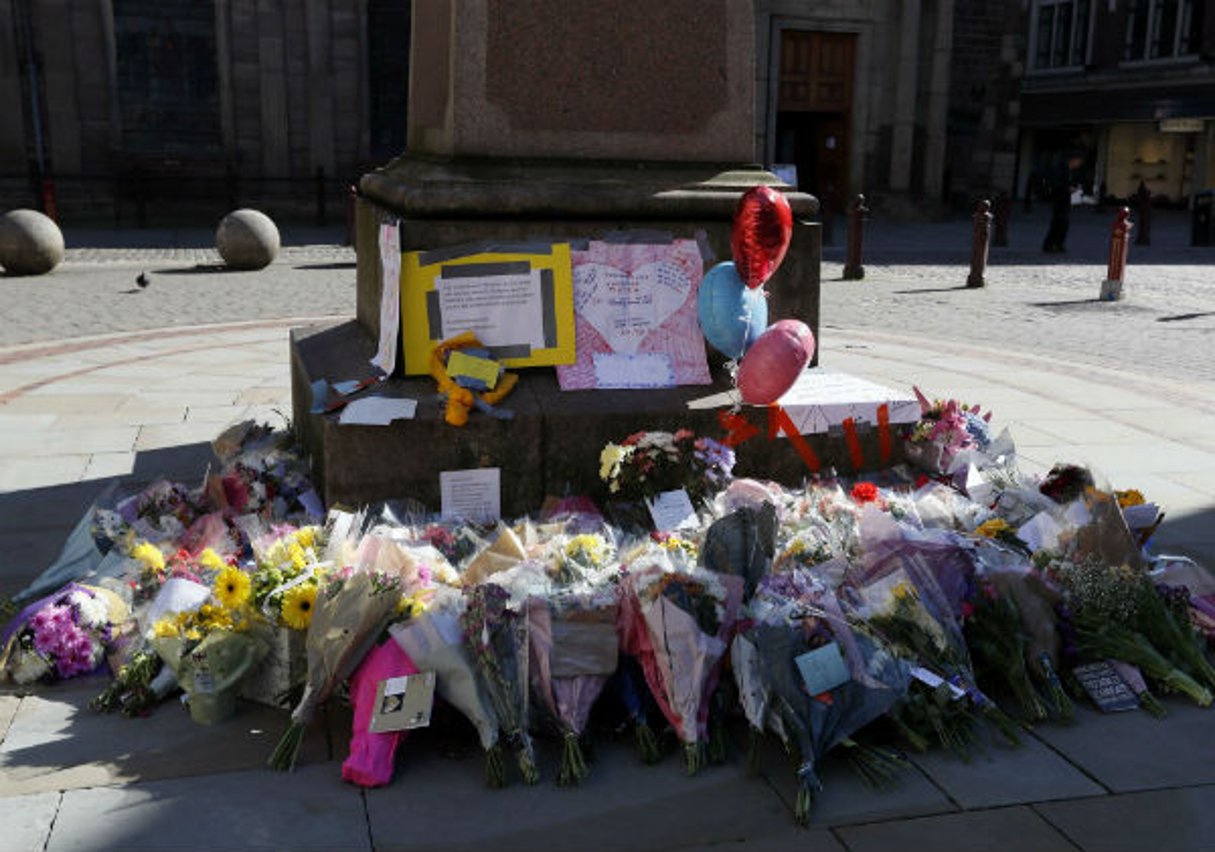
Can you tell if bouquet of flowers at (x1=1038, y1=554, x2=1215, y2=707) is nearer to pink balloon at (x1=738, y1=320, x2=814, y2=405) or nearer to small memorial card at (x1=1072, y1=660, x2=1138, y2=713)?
small memorial card at (x1=1072, y1=660, x2=1138, y2=713)

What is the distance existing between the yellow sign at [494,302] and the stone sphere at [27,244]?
Answer: 36.1 ft

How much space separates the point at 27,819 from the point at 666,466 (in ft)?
8.02

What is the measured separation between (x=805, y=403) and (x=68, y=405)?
491 cm

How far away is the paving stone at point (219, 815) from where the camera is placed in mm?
2840

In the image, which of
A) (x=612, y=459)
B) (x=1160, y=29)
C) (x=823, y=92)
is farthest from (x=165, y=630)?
(x=1160, y=29)

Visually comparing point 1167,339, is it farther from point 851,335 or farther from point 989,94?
point 989,94

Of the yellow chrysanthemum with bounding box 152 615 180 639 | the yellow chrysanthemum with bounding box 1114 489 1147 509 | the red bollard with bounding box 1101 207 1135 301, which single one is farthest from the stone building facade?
the yellow chrysanthemum with bounding box 152 615 180 639

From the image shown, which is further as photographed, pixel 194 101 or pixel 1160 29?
pixel 1160 29

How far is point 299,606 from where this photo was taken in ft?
11.6

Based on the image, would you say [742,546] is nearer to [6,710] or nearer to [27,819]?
[27,819]

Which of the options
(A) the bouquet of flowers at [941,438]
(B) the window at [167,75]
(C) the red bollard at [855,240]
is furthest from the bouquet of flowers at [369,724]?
(B) the window at [167,75]

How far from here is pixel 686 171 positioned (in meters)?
5.25

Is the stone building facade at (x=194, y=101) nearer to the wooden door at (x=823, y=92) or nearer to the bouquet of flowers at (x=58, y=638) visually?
the wooden door at (x=823, y=92)

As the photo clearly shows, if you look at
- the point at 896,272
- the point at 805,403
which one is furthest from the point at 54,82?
the point at 805,403
